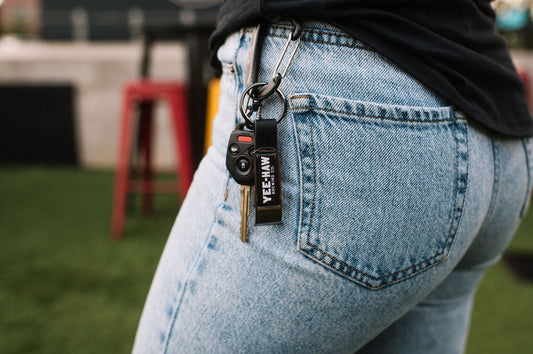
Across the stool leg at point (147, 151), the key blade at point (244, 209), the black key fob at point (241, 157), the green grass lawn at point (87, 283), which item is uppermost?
the black key fob at point (241, 157)

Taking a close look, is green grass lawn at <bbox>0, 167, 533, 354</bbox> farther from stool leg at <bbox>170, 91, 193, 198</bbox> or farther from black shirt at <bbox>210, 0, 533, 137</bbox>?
black shirt at <bbox>210, 0, 533, 137</bbox>

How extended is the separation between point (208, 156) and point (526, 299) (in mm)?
2193

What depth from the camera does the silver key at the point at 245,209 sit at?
45 centimetres

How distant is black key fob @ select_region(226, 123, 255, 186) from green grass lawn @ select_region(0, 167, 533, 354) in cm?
151

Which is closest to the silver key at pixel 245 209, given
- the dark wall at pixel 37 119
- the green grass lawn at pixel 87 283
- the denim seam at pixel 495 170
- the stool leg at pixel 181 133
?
the denim seam at pixel 495 170

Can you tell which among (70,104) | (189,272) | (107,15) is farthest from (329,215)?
(107,15)

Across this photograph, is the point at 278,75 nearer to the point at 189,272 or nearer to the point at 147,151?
the point at 189,272

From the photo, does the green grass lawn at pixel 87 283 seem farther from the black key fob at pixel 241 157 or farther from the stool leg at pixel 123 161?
the black key fob at pixel 241 157

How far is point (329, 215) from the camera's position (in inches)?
17.2

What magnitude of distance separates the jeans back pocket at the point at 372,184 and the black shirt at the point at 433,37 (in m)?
0.05

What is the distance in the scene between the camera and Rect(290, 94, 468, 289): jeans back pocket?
44cm

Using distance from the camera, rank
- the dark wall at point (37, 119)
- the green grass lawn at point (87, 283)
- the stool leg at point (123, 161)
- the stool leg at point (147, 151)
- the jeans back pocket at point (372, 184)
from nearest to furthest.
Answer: the jeans back pocket at point (372, 184) < the green grass lawn at point (87, 283) < the stool leg at point (123, 161) < the stool leg at point (147, 151) < the dark wall at point (37, 119)

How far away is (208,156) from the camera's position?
51 centimetres

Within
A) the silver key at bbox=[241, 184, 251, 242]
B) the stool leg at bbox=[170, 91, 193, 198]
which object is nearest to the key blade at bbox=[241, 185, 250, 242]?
the silver key at bbox=[241, 184, 251, 242]
